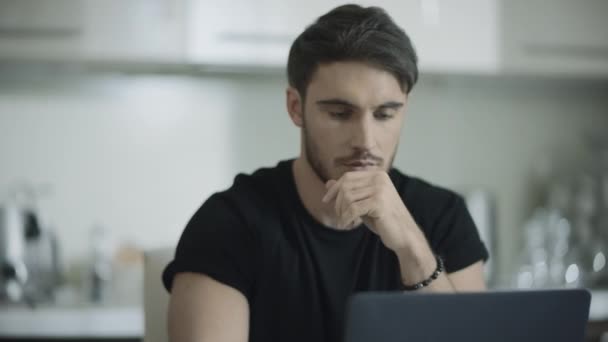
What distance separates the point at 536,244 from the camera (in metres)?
2.71

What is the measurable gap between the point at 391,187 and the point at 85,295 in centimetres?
145

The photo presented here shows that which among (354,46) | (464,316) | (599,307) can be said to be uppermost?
(354,46)

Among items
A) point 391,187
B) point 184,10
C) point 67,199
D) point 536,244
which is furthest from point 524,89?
point 391,187

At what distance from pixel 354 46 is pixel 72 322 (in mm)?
1231

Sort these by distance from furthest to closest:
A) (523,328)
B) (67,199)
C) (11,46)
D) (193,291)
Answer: (67,199), (11,46), (193,291), (523,328)

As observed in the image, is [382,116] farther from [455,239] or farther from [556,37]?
[556,37]

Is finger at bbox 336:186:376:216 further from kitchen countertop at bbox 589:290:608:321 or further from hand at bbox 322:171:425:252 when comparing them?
kitchen countertop at bbox 589:290:608:321

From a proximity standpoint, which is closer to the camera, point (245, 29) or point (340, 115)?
point (340, 115)

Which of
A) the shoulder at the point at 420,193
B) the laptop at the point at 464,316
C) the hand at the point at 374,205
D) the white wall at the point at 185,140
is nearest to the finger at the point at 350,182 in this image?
the hand at the point at 374,205

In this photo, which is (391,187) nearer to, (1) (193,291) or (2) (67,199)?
(1) (193,291)

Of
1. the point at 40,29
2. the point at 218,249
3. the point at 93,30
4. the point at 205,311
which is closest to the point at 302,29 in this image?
the point at 93,30

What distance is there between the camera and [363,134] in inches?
51.3

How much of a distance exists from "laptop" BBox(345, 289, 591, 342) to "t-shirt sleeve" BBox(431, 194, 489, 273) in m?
0.52

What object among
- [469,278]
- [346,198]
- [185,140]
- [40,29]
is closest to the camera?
[346,198]
